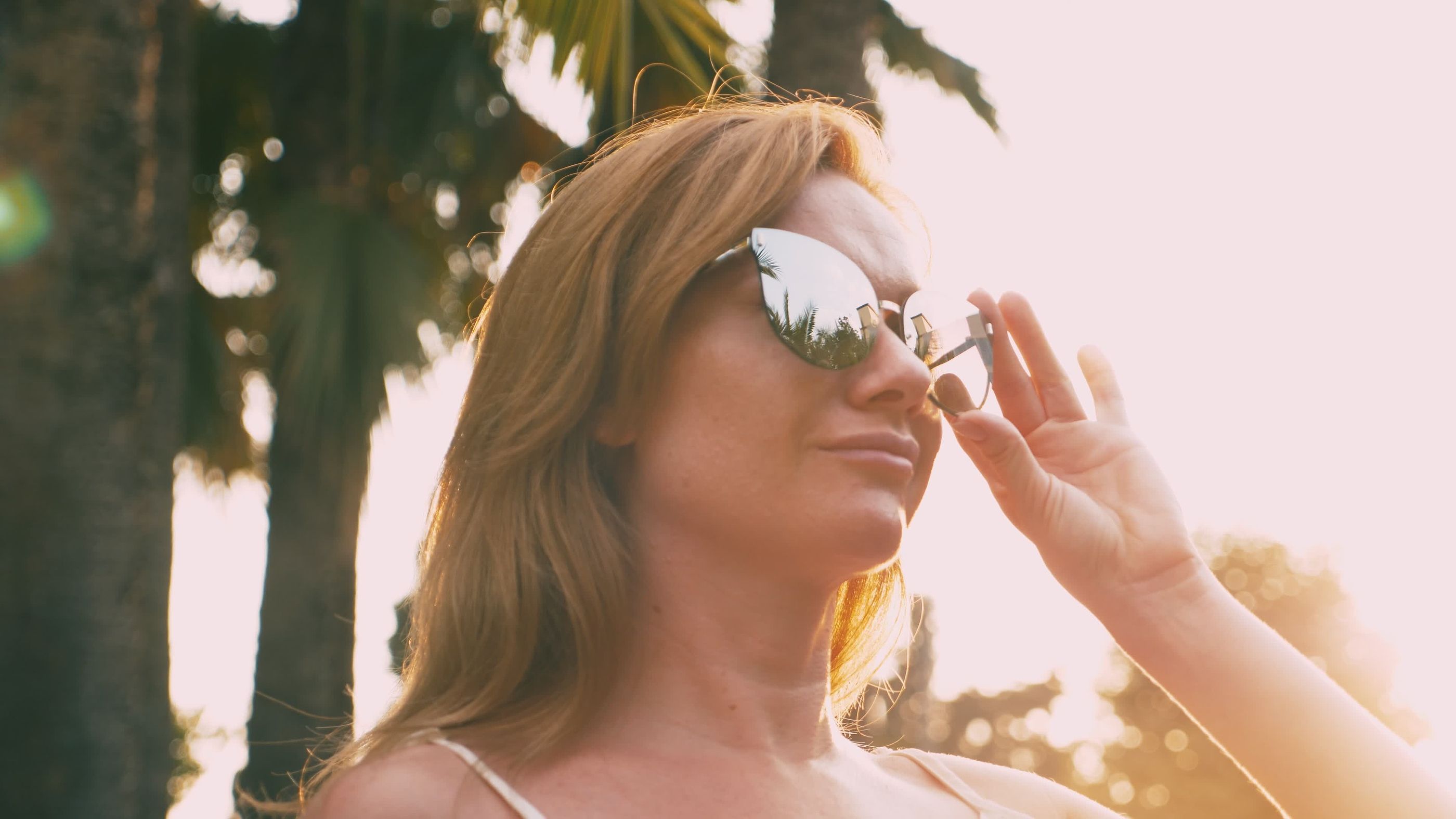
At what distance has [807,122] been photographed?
2.08 metres

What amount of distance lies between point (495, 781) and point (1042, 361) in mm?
1176

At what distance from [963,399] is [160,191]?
10.4 feet

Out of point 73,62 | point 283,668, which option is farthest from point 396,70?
point 73,62

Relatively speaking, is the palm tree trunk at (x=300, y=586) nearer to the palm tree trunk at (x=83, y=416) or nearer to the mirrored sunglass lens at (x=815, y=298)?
the palm tree trunk at (x=83, y=416)

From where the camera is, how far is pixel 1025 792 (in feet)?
6.85

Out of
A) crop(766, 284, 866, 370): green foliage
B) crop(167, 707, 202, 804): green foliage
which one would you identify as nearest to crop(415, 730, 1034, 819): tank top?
crop(766, 284, 866, 370): green foliage

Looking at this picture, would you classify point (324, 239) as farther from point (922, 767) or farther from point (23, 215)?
point (922, 767)

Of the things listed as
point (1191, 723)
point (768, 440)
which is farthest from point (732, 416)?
point (1191, 723)

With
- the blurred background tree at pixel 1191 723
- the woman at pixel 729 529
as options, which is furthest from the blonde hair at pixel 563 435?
the blurred background tree at pixel 1191 723

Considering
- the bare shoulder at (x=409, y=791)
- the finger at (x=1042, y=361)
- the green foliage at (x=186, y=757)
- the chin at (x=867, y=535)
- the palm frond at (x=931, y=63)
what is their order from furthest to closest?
the green foliage at (x=186, y=757) → the palm frond at (x=931, y=63) → the finger at (x=1042, y=361) → the chin at (x=867, y=535) → the bare shoulder at (x=409, y=791)

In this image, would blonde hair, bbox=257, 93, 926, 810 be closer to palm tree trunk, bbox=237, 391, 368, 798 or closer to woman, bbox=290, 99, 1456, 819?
woman, bbox=290, 99, 1456, 819

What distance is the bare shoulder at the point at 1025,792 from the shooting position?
2.06 metres

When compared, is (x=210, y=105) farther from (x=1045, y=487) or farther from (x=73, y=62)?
(x=1045, y=487)

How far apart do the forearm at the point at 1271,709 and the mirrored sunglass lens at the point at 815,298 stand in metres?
0.66
